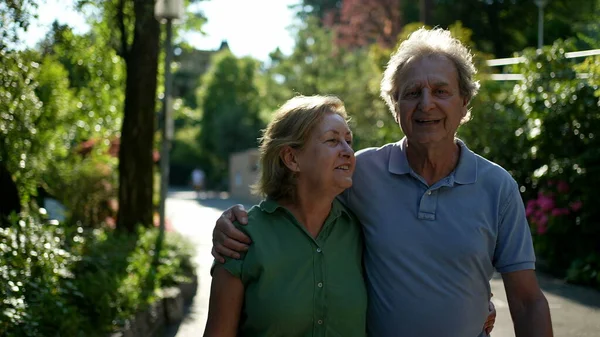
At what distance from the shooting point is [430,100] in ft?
10.6

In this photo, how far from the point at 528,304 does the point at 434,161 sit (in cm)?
64

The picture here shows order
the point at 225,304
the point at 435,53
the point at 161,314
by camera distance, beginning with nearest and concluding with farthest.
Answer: the point at 225,304 < the point at 435,53 < the point at 161,314

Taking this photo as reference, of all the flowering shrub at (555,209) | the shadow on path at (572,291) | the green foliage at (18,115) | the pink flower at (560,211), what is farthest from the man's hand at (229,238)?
the pink flower at (560,211)

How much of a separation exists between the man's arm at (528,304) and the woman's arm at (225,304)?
991 mm

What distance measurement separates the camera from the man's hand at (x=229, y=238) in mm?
2965

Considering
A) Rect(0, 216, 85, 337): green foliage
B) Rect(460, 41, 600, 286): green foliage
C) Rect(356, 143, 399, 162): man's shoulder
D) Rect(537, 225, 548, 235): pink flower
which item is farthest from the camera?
Rect(537, 225, 548, 235): pink flower

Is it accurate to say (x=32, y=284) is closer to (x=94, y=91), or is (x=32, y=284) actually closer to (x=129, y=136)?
(x=129, y=136)

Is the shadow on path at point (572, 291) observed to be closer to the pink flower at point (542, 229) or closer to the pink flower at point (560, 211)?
the pink flower at point (542, 229)

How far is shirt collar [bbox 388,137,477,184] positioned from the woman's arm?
781 millimetres

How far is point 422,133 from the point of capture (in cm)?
325

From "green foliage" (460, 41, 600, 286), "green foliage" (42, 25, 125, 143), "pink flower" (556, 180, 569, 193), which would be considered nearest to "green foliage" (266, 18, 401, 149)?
"green foliage" (42, 25, 125, 143)

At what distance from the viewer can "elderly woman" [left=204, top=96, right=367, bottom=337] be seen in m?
2.95

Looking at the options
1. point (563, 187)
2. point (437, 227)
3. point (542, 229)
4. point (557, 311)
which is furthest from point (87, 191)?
point (437, 227)

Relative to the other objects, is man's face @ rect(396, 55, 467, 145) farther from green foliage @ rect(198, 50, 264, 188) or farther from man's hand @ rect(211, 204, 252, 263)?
green foliage @ rect(198, 50, 264, 188)
